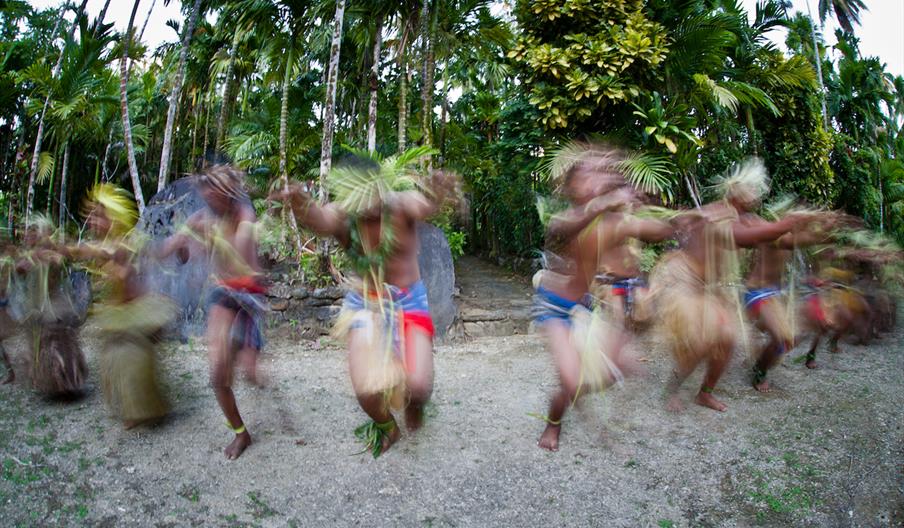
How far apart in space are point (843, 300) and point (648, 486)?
3.46 metres

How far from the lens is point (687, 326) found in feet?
13.3

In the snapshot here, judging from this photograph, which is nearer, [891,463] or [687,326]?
[891,463]

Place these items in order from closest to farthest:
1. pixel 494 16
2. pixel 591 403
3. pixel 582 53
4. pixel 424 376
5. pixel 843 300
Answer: pixel 424 376 → pixel 591 403 → pixel 843 300 → pixel 582 53 → pixel 494 16

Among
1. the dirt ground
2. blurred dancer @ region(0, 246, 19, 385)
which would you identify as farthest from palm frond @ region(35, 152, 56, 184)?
the dirt ground

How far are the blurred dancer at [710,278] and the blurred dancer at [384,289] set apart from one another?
1897 mm

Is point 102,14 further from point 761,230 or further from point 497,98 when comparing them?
point 761,230

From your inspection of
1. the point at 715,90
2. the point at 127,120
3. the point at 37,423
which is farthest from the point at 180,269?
the point at 715,90

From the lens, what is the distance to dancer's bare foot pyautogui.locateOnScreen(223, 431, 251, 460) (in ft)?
11.6

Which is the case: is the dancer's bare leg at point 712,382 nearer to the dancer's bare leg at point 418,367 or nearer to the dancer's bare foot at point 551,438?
the dancer's bare foot at point 551,438

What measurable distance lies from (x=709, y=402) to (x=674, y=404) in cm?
26

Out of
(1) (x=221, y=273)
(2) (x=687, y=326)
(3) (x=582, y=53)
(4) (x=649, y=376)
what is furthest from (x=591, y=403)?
(3) (x=582, y=53)

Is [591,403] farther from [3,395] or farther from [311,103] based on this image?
[311,103]

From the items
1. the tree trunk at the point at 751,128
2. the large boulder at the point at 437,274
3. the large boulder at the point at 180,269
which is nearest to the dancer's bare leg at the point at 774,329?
the large boulder at the point at 437,274

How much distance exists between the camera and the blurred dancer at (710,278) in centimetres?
402
